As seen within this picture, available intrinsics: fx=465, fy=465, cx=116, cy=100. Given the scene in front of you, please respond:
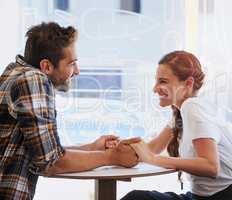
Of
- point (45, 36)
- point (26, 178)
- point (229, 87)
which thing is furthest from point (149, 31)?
point (26, 178)

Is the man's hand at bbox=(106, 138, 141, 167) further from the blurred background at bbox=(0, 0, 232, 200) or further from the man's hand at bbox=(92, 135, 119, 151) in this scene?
the blurred background at bbox=(0, 0, 232, 200)

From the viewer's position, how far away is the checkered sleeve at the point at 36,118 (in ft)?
5.29

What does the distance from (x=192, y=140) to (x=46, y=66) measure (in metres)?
0.65

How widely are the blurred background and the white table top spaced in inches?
35.3


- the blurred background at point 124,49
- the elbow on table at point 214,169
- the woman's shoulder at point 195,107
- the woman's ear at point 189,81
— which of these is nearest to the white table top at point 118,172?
the elbow on table at point 214,169

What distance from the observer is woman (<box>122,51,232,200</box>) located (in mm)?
1817

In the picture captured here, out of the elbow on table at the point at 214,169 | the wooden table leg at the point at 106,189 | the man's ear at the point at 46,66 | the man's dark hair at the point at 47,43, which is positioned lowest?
the wooden table leg at the point at 106,189

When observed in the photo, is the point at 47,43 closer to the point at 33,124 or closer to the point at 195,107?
the point at 33,124

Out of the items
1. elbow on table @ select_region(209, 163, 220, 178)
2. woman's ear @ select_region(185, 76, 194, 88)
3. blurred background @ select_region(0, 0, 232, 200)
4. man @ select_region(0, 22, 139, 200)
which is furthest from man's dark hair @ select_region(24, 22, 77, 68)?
blurred background @ select_region(0, 0, 232, 200)

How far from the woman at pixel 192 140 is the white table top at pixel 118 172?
4cm

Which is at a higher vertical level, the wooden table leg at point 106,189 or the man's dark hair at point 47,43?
the man's dark hair at point 47,43

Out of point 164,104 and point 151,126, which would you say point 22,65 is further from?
point 151,126

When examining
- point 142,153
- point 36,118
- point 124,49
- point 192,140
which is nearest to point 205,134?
point 192,140

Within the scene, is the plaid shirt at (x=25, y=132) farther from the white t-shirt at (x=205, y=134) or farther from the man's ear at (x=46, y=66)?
the white t-shirt at (x=205, y=134)
